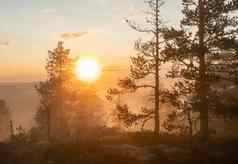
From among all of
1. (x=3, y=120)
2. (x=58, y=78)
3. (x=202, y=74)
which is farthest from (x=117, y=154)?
(x=3, y=120)

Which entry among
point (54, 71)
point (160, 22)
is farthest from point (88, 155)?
point (54, 71)

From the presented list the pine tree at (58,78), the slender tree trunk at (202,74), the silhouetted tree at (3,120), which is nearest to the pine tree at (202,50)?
the slender tree trunk at (202,74)

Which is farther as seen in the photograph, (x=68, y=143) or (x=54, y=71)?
(x=54, y=71)

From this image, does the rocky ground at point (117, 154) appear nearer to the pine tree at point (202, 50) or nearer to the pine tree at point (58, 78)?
the pine tree at point (202, 50)

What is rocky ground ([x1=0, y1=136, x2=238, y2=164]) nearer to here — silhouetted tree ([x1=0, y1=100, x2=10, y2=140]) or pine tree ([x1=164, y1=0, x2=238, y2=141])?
pine tree ([x1=164, y1=0, x2=238, y2=141])

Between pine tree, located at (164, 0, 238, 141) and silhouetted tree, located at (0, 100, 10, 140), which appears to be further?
silhouetted tree, located at (0, 100, 10, 140)

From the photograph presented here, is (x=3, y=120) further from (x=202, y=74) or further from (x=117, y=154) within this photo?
(x=117, y=154)

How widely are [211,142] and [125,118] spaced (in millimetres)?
7227

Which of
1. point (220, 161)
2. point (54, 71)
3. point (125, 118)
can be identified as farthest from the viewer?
point (54, 71)

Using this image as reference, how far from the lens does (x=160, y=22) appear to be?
30969mm

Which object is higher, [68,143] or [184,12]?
[184,12]

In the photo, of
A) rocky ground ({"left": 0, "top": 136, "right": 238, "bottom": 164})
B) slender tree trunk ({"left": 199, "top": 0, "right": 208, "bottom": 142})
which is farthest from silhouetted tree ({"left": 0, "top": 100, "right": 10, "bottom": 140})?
slender tree trunk ({"left": 199, "top": 0, "right": 208, "bottom": 142})

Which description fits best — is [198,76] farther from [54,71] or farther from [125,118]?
[54,71]

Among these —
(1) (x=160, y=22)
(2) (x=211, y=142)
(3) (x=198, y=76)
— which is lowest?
(2) (x=211, y=142)
